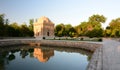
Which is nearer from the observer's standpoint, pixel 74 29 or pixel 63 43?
pixel 63 43

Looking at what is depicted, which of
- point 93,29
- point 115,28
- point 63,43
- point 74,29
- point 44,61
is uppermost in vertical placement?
point 74,29

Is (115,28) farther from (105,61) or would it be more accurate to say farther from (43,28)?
(105,61)

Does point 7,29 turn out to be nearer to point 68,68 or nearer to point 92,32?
point 92,32

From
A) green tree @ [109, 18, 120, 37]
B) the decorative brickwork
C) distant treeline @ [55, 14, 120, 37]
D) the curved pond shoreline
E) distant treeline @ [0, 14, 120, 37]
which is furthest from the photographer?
the decorative brickwork

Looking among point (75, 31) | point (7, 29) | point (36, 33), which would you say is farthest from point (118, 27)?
point (7, 29)

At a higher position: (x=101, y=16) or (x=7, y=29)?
(x=101, y=16)

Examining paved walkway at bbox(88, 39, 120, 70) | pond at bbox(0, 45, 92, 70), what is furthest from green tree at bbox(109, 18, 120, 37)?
paved walkway at bbox(88, 39, 120, 70)

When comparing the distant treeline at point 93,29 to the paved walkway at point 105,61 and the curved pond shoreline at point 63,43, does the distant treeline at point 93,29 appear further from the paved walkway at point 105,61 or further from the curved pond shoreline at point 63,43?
the paved walkway at point 105,61

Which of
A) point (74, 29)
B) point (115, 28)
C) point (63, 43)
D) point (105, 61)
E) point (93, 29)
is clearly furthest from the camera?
point (74, 29)

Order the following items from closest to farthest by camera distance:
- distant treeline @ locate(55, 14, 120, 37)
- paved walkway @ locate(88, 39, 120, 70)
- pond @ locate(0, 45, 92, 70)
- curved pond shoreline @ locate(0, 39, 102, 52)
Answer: paved walkway @ locate(88, 39, 120, 70) → pond @ locate(0, 45, 92, 70) → curved pond shoreline @ locate(0, 39, 102, 52) → distant treeline @ locate(55, 14, 120, 37)

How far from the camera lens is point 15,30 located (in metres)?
41.3

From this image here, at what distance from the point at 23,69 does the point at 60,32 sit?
46228mm

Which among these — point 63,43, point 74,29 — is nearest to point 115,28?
point 74,29

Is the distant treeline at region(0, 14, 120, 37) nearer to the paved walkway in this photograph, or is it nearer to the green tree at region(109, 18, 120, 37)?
the green tree at region(109, 18, 120, 37)
